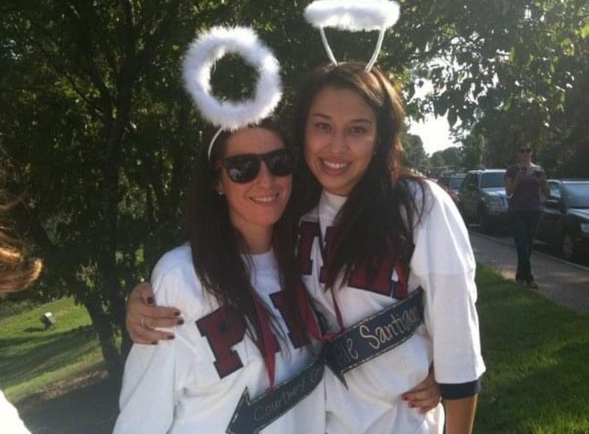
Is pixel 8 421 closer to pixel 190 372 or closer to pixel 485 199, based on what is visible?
pixel 190 372

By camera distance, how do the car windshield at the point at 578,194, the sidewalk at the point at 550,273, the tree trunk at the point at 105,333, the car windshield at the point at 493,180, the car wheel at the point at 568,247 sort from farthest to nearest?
the car windshield at the point at 493,180, the car windshield at the point at 578,194, the car wheel at the point at 568,247, the sidewalk at the point at 550,273, the tree trunk at the point at 105,333

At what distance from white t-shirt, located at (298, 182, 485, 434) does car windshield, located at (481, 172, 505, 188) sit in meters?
18.5

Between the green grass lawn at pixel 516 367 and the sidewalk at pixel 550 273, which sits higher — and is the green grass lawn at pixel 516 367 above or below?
above

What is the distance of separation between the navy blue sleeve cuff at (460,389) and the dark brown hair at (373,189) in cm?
42

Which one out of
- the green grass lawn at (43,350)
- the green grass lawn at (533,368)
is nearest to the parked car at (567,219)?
the green grass lawn at (533,368)

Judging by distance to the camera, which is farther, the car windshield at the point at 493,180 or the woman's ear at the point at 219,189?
the car windshield at the point at 493,180

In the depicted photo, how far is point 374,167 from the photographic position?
2398mm

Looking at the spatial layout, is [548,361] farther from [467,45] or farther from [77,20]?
[77,20]

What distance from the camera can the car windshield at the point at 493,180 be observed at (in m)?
20.2

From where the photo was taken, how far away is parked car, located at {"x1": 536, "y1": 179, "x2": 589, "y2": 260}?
12.8 metres

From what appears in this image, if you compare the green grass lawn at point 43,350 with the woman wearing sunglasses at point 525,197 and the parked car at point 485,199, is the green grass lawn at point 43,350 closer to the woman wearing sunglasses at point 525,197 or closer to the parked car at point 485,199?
the woman wearing sunglasses at point 525,197

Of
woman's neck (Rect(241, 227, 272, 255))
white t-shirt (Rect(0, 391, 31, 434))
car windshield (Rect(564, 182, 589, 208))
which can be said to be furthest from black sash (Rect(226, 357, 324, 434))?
car windshield (Rect(564, 182, 589, 208))

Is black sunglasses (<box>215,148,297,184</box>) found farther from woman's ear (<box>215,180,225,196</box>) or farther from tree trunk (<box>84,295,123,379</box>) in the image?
tree trunk (<box>84,295,123,379</box>)

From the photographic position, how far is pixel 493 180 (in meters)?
20.4
